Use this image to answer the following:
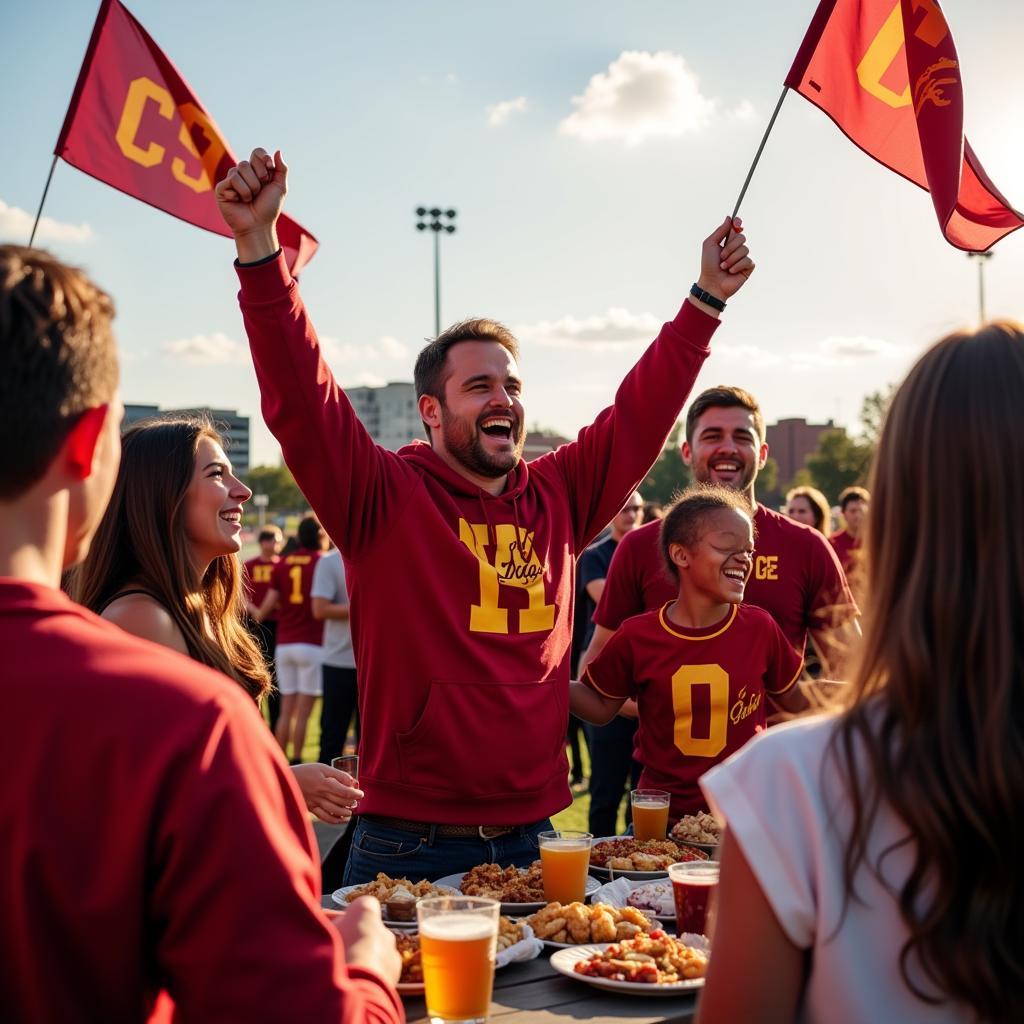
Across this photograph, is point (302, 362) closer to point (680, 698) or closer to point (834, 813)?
A: point (680, 698)

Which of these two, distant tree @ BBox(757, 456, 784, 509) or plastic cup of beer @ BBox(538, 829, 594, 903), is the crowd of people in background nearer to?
plastic cup of beer @ BBox(538, 829, 594, 903)

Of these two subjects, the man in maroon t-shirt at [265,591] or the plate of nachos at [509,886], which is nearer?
the plate of nachos at [509,886]

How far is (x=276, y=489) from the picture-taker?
116125mm

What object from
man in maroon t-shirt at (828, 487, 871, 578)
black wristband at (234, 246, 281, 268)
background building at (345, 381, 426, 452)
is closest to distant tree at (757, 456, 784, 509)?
man in maroon t-shirt at (828, 487, 871, 578)

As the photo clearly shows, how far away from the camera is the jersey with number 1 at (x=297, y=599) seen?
11.2 metres

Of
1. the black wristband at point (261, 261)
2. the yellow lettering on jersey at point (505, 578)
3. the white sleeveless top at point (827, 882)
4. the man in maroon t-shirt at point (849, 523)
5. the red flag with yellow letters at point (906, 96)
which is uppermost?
the red flag with yellow letters at point (906, 96)

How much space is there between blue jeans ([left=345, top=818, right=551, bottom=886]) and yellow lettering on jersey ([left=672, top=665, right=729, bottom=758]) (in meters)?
0.72

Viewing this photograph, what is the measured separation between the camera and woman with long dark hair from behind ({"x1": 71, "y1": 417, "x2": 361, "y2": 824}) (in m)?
3.09

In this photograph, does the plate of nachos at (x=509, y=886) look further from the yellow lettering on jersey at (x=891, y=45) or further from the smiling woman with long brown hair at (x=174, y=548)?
the yellow lettering on jersey at (x=891, y=45)

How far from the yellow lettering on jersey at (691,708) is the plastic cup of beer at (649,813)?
654 millimetres

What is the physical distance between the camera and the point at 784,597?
448 cm

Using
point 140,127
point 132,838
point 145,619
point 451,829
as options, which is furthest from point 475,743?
point 140,127

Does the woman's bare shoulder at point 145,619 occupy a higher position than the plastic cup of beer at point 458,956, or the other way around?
the woman's bare shoulder at point 145,619

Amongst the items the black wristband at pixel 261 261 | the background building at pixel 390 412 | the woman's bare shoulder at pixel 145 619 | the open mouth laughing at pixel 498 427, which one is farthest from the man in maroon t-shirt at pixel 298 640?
the background building at pixel 390 412
